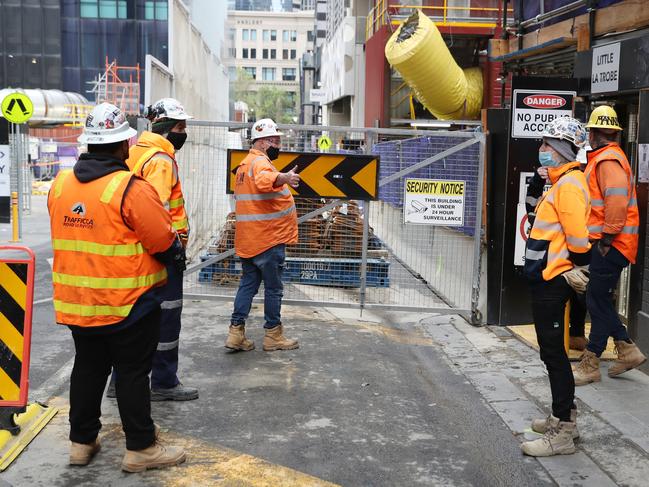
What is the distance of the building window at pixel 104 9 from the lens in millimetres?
57312

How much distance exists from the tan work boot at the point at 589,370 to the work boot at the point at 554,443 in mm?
1554

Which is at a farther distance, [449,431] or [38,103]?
[38,103]

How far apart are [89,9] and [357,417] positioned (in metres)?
58.2

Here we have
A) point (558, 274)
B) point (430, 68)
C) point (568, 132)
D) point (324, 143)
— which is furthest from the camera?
point (430, 68)

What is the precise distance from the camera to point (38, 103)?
143ft

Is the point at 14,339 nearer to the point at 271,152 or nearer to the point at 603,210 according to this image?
the point at 271,152

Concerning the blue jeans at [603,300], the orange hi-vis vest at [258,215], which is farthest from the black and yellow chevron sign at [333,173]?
the blue jeans at [603,300]

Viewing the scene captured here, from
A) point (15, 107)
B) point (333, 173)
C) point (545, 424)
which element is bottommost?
point (545, 424)

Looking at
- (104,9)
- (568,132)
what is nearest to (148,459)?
(568,132)

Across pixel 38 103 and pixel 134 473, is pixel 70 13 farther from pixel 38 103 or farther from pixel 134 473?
pixel 134 473

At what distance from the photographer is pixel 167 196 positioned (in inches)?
209

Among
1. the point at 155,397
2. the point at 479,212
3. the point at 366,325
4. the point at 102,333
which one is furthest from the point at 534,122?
the point at 102,333

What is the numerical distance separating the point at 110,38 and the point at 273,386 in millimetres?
56426

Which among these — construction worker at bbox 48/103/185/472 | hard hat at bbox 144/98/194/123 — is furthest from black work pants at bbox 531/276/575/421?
hard hat at bbox 144/98/194/123
